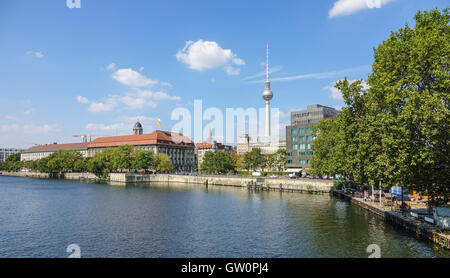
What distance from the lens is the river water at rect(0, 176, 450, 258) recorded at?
32.9 m

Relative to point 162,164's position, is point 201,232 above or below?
below

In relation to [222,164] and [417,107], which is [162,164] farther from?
[417,107]

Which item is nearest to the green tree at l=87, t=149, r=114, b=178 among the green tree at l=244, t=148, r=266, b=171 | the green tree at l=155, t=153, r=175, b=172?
Result: the green tree at l=155, t=153, r=175, b=172

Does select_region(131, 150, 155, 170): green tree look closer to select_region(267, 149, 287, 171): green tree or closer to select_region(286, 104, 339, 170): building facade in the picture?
select_region(267, 149, 287, 171): green tree

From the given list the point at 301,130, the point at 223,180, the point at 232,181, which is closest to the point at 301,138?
the point at 301,130

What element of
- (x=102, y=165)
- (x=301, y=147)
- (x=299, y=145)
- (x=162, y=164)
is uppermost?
(x=299, y=145)

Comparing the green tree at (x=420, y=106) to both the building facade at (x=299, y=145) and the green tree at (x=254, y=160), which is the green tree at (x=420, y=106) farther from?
the green tree at (x=254, y=160)

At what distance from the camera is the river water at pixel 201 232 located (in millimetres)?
32875

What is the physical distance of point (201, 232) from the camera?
136 ft
